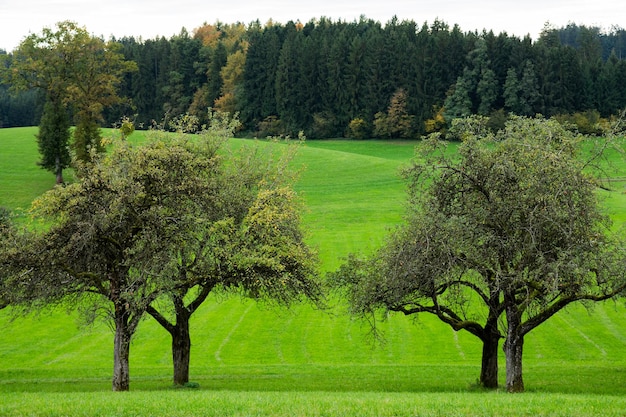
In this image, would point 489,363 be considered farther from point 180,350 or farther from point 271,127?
point 271,127

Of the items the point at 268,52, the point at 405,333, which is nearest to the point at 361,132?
the point at 268,52

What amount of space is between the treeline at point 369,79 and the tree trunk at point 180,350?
88524 millimetres

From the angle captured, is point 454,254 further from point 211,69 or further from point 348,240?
point 211,69

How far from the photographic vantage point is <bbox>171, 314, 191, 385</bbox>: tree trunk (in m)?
27.0

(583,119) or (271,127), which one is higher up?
(583,119)

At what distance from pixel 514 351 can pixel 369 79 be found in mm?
107334

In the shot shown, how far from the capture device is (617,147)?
Result: 2298cm

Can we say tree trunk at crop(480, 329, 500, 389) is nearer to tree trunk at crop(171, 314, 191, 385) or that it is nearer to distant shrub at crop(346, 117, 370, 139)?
tree trunk at crop(171, 314, 191, 385)

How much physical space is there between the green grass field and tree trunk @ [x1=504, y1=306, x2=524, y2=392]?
1.29 meters

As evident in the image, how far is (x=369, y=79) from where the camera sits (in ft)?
417

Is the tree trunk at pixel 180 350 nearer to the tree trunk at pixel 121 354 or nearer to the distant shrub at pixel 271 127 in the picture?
the tree trunk at pixel 121 354

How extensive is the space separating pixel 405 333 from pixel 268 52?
107 metres

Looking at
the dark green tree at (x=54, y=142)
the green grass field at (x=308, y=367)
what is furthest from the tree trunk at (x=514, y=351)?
the dark green tree at (x=54, y=142)

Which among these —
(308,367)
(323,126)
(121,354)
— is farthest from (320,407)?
(323,126)
